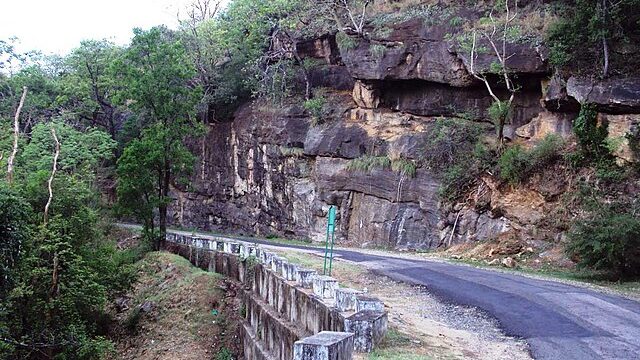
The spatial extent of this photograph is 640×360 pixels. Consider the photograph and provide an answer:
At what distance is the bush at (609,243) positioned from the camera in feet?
52.1

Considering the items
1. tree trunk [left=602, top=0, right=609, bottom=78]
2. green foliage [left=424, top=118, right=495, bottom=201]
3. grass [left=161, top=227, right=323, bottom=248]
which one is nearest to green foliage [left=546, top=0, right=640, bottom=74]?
tree trunk [left=602, top=0, right=609, bottom=78]

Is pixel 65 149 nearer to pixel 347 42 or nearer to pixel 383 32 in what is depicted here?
pixel 347 42

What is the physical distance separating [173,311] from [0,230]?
25.3 feet

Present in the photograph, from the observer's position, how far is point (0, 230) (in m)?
13.6

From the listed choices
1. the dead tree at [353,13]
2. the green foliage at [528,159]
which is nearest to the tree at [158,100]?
the dead tree at [353,13]

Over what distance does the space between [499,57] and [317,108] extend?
40.2 ft

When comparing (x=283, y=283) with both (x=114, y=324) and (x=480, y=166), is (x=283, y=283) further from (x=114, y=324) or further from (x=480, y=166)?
(x=480, y=166)

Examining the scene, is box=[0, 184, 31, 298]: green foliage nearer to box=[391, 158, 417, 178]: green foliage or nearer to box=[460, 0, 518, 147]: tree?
box=[391, 158, 417, 178]: green foliage

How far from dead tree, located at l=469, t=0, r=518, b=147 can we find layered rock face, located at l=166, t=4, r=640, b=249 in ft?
1.64

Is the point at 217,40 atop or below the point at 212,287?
atop

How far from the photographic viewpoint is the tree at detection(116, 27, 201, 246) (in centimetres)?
2641

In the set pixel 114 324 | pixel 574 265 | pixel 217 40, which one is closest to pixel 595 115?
pixel 574 265

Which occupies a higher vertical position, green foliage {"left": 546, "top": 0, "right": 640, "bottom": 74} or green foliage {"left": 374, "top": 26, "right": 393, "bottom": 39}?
green foliage {"left": 374, "top": 26, "right": 393, "bottom": 39}

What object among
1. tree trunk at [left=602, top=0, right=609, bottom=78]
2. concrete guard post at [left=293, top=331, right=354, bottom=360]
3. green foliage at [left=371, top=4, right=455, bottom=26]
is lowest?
concrete guard post at [left=293, top=331, right=354, bottom=360]
